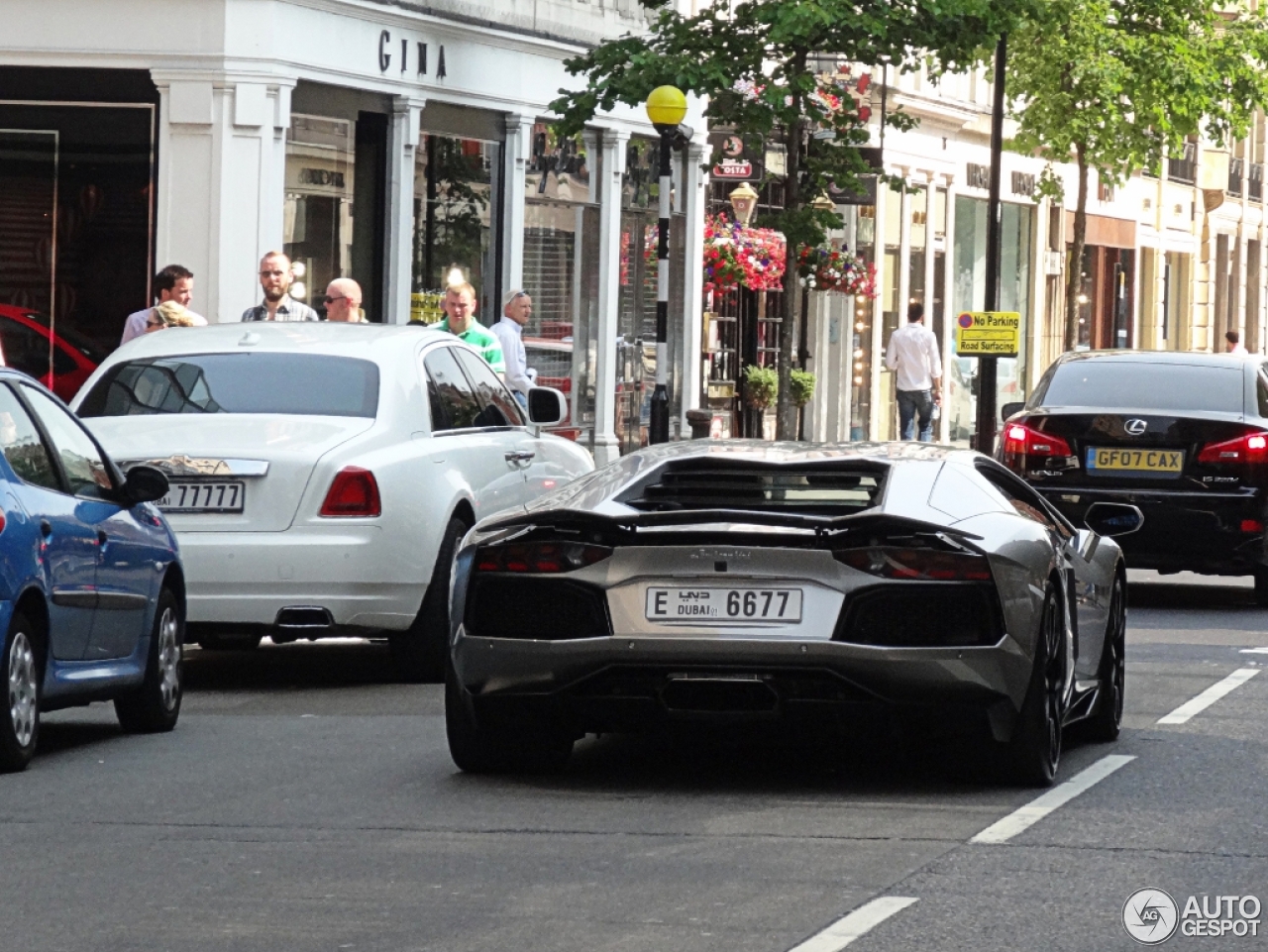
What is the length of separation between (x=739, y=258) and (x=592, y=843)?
95.7ft

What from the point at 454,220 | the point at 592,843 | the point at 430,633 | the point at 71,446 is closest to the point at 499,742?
the point at 592,843

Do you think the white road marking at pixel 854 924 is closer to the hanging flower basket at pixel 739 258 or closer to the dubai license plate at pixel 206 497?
the dubai license plate at pixel 206 497

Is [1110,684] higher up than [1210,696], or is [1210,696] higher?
[1110,684]

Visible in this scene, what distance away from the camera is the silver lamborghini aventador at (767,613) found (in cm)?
936

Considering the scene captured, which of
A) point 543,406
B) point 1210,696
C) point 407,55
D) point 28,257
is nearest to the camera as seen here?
point 1210,696

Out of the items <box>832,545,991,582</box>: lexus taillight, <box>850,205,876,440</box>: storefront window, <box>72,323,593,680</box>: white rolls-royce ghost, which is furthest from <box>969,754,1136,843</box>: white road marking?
<box>850,205,876,440</box>: storefront window

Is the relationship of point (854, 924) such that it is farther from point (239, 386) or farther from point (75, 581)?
point (239, 386)

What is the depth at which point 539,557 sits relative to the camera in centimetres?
959

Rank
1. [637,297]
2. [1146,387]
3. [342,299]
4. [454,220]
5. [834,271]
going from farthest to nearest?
1. [834,271]
2. [637,297]
3. [454,220]
4. [1146,387]
5. [342,299]

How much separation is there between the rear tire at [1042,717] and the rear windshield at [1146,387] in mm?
9566

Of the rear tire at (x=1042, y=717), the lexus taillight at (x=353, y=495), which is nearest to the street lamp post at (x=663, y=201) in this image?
the lexus taillight at (x=353, y=495)

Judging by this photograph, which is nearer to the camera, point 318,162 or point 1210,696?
point 1210,696

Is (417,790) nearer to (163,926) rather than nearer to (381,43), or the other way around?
(163,926)

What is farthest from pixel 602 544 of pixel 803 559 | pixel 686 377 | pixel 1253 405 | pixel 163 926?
pixel 686 377
